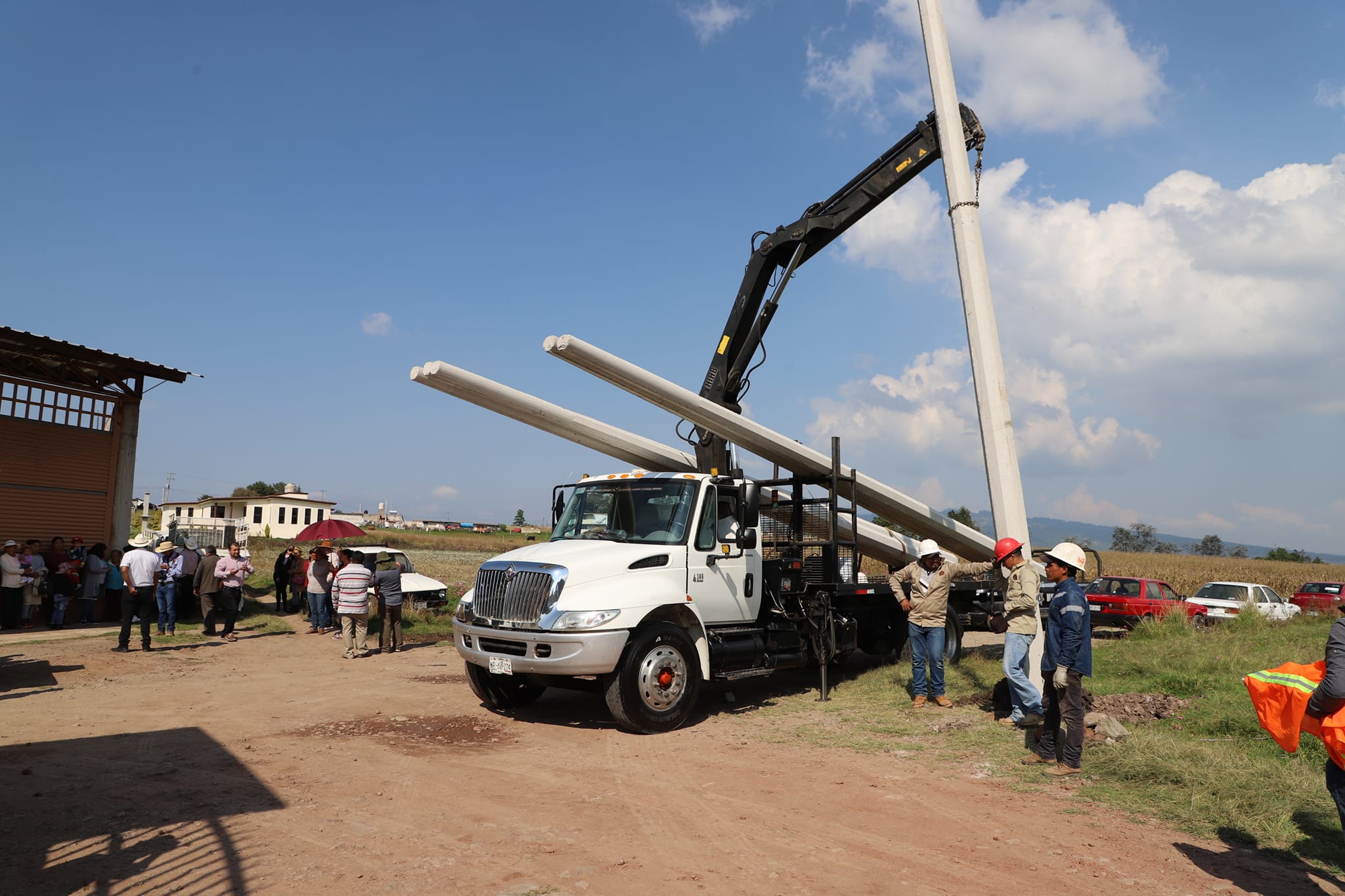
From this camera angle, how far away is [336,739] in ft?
25.6

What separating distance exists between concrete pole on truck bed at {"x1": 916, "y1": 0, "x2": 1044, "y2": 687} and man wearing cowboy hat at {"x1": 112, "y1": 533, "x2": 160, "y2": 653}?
12117mm

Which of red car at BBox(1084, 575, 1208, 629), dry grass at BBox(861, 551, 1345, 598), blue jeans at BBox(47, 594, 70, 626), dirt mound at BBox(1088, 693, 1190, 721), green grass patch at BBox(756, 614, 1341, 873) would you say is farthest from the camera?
dry grass at BBox(861, 551, 1345, 598)

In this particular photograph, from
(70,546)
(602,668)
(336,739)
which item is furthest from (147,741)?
(70,546)

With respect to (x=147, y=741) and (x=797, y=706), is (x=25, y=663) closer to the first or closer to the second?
(x=147, y=741)

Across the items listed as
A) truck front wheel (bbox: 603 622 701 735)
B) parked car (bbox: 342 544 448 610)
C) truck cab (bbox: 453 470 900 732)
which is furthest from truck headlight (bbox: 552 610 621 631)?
parked car (bbox: 342 544 448 610)

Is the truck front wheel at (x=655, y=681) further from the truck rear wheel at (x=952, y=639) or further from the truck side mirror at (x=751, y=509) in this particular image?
the truck rear wheel at (x=952, y=639)

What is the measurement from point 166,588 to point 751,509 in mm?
11156

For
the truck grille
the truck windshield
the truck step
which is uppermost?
the truck windshield

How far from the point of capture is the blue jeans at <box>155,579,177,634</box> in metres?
14.8

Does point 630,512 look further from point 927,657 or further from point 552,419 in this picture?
point 927,657

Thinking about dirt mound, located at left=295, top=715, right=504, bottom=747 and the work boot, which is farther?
dirt mound, located at left=295, top=715, right=504, bottom=747

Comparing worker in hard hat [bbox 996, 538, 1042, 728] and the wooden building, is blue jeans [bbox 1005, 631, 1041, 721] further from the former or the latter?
the wooden building

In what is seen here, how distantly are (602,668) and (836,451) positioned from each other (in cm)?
392

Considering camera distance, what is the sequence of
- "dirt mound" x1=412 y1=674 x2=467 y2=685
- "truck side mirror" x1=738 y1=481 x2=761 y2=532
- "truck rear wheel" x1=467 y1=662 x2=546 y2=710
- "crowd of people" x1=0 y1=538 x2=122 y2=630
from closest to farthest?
1. "truck side mirror" x1=738 y1=481 x2=761 y2=532
2. "truck rear wheel" x1=467 y1=662 x2=546 y2=710
3. "dirt mound" x1=412 y1=674 x2=467 y2=685
4. "crowd of people" x1=0 y1=538 x2=122 y2=630
